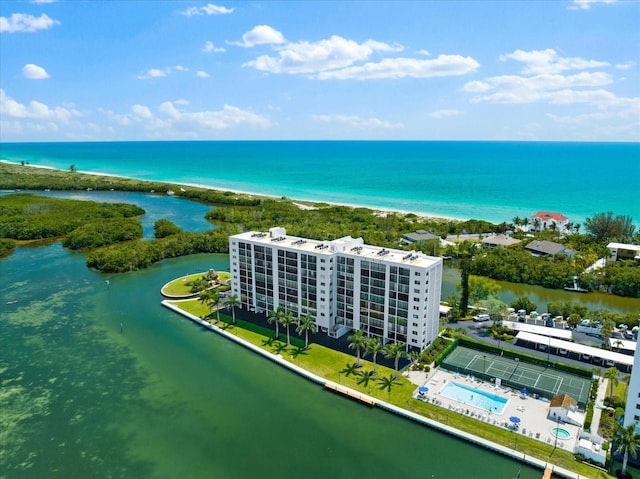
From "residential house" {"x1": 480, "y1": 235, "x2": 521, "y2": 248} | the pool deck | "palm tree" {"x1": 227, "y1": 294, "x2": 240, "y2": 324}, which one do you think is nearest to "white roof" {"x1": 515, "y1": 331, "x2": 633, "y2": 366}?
the pool deck

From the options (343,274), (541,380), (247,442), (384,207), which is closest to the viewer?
(247,442)

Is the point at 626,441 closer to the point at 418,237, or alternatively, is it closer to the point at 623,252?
the point at 623,252

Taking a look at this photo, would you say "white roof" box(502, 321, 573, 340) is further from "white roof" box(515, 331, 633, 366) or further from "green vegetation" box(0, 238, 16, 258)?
"green vegetation" box(0, 238, 16, 258)

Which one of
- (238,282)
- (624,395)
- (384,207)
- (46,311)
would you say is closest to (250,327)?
(238,282)

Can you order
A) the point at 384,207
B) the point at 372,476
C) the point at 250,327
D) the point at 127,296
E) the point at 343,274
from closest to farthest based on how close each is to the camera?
1. the point at 372,476
2. the point at 343,274
3. the point at 250,327
4. the point at 127,296
5. the point at 384,207

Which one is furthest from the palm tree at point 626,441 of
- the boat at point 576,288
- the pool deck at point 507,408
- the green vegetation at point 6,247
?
the green vegetation at point 6,247

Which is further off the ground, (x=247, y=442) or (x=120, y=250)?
(x=120, y=250)

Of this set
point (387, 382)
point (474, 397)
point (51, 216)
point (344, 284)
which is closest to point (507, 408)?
point (474, 397)

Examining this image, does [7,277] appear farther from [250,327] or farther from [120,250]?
[250,327]
